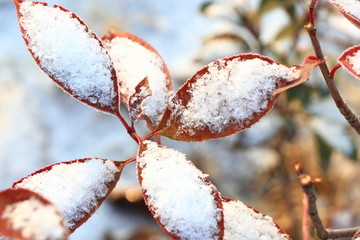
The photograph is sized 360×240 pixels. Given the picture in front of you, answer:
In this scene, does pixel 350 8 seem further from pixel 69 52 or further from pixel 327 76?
pixel 69 52

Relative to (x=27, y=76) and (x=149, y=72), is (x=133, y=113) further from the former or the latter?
(x=27, y=76)

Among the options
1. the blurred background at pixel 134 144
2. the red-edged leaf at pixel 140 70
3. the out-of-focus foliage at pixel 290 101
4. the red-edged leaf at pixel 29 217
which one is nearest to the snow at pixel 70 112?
the blurred background at pixel 134 144

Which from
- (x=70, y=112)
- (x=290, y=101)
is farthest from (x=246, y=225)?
(x=70, y=112)

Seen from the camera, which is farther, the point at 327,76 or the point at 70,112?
the point at 70,112

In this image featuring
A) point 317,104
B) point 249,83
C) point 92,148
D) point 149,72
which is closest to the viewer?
point 249,83

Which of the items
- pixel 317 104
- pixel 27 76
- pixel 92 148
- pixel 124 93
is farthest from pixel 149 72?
pixel 27 76
